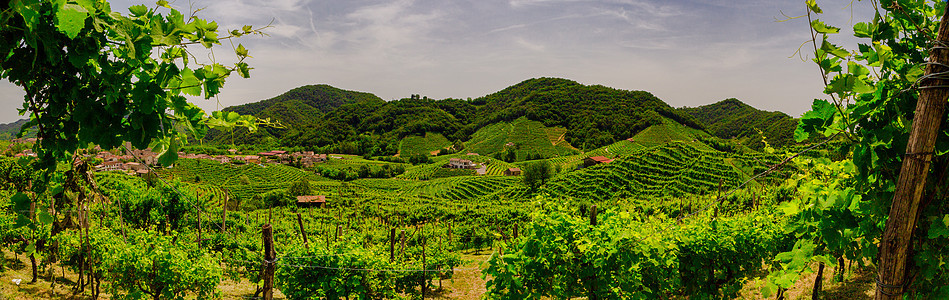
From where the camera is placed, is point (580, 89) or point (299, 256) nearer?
point (299, 256)

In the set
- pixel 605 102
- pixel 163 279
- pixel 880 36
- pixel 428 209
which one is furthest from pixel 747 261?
pixel 605 102

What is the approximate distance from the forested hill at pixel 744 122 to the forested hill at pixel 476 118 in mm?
10127

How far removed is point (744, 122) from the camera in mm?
102500

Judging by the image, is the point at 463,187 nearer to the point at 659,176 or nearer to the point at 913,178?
the point at 659,176

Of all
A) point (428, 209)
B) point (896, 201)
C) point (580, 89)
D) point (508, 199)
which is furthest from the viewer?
point (580, 89)

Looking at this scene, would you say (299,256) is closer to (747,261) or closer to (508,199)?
(747,261)

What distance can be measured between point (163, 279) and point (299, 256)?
290 cm

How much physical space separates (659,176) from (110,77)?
41419 mm

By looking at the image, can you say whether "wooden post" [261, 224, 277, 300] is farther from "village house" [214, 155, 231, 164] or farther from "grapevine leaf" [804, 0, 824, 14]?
"village house" [214, 155, 231, 164]

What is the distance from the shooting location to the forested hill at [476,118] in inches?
4063

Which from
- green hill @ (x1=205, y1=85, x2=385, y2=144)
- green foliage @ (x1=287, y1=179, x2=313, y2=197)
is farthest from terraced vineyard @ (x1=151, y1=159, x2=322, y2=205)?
green hill @ (x1=205, y1=85, x2=385, y2=144)

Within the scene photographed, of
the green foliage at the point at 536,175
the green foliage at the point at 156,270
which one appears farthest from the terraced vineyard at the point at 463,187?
the green foliage at the point at 156,270

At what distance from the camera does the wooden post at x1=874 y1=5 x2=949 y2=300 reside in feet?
5.05

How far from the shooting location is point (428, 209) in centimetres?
4084
